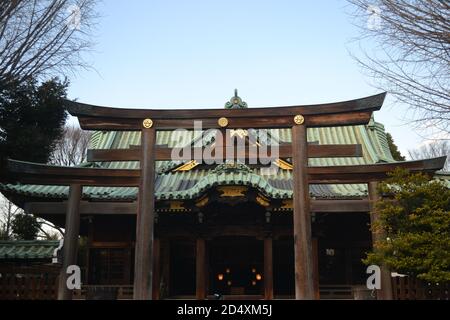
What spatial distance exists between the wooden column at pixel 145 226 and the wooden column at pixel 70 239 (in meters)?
1.66

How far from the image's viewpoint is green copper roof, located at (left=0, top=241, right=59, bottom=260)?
1616cm

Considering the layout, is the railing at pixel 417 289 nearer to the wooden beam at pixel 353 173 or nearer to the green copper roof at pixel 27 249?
the wooden beam at pixel 353 173

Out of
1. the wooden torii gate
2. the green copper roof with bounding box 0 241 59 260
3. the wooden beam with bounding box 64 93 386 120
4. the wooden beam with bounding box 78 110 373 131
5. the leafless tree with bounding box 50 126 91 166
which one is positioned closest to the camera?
the wooden torii gate

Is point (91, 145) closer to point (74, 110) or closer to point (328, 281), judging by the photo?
point (74, 110)

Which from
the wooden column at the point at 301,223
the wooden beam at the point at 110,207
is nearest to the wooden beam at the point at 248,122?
the wooden column at the point at 301,223

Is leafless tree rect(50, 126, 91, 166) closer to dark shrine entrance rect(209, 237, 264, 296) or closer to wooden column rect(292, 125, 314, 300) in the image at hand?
dark shrine entrance rect(209, 237, 264, 296)

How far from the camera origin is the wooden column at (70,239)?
10688 mm

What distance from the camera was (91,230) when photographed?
57.4ft

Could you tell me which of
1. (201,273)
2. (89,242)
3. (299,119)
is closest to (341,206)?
(299,119)

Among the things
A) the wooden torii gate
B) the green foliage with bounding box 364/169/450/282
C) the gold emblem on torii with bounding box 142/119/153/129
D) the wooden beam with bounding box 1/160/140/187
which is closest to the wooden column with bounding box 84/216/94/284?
the wooden beam with bounding box 1/160/140/187

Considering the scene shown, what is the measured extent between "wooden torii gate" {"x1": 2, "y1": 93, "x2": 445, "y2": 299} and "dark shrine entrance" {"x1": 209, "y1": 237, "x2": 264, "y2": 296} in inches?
299
